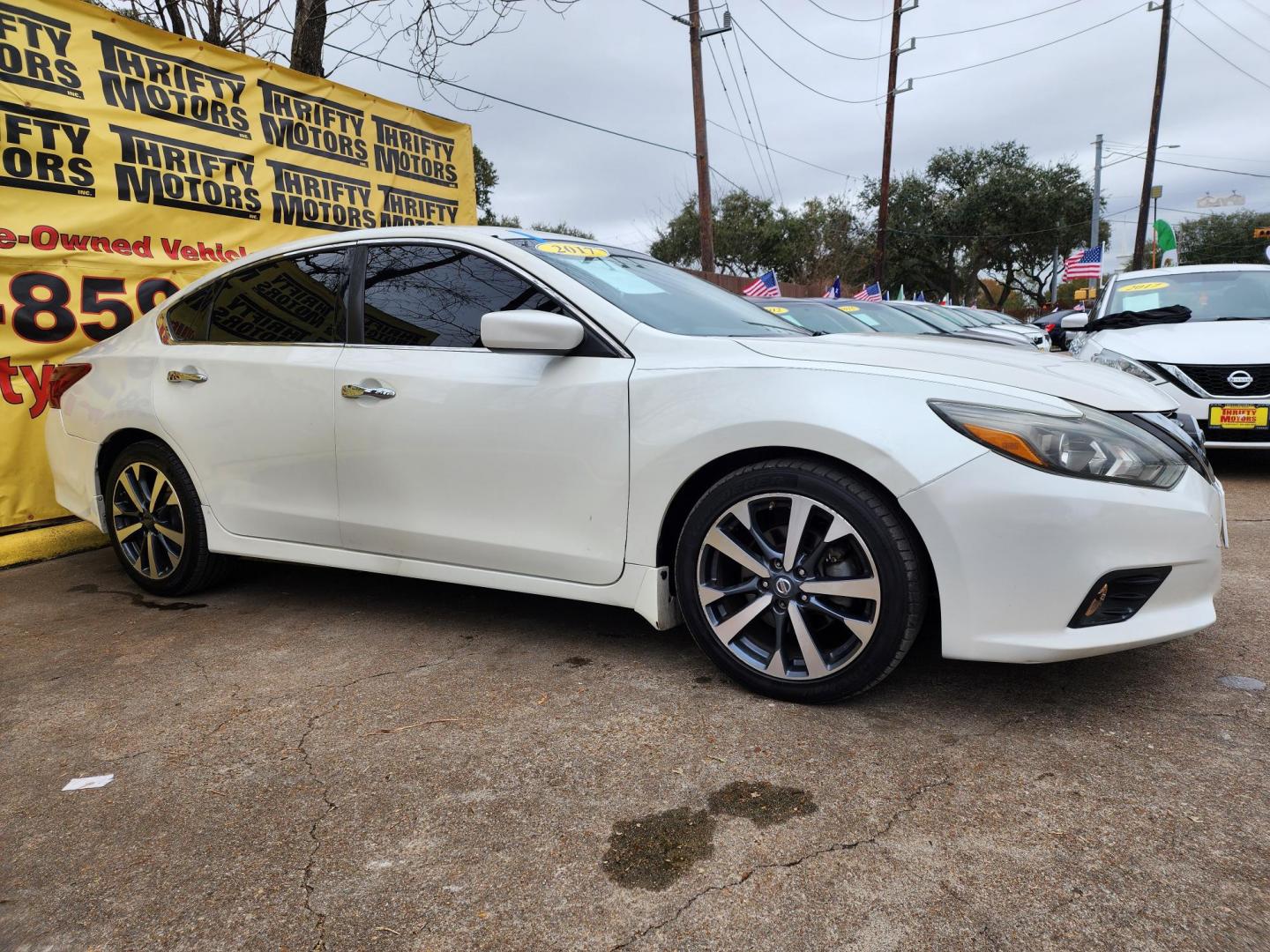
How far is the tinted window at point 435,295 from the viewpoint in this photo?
300cm

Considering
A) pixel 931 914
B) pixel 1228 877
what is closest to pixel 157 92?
pixel 931 914

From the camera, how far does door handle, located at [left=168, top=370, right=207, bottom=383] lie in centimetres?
355

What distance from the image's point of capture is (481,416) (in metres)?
2.89

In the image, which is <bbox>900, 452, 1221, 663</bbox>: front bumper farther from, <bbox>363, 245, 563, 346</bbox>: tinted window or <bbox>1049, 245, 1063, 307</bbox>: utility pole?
<bbox>1049, 245, 1063, 307</bbox>: utility pole

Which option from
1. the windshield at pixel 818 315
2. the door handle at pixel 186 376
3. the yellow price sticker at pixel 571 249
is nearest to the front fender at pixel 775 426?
the yellow price sticker at pixel 571 249

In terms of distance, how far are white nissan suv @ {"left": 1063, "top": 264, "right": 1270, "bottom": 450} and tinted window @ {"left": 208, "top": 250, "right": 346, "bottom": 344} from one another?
4.35 metres

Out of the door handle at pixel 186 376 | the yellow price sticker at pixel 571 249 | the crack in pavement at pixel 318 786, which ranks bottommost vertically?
the crack in pavement at pixel 318 786

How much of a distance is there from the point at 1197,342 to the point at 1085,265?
A: 82.3 feet

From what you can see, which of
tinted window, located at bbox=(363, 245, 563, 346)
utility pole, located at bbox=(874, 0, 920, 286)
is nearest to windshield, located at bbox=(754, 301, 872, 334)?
tinted window, located at bbox=(363, 245, 563, 346)

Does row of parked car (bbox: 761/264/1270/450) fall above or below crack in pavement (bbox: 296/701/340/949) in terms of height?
above

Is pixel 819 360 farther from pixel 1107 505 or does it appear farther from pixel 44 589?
pixel 44 589

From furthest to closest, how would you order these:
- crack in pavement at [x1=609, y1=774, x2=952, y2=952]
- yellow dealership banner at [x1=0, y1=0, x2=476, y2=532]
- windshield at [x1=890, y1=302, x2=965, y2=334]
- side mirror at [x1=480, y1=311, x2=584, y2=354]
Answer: windshield at [x1=890, y1=302, x2=965, y2=334] < yellow dealership banner at [x1=0, y1=0, x2=476, y2=532] < side mirror at [x1=480, y1=311, x2=584, y2=354] < crack in pavement at [x1=609, y1=774, x2=952, y2=952]

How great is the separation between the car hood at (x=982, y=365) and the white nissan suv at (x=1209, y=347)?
251 cm

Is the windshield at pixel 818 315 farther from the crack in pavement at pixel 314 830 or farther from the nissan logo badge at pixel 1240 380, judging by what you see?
the crack in pavement at pixel 314 830
